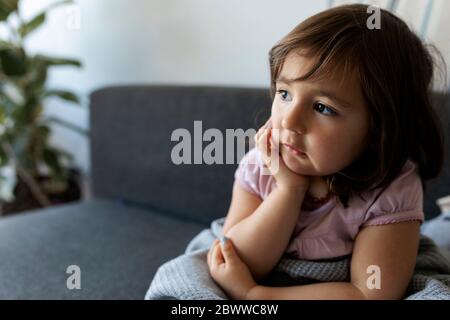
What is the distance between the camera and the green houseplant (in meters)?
1.33

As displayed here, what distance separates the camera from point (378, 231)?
1.88 ft

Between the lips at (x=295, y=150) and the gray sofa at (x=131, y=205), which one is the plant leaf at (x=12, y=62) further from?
the lips at (x=295, y=150)

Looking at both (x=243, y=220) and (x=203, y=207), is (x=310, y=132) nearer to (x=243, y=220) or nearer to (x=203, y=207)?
(x=243, y=220)

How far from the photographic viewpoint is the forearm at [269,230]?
1.96 ft

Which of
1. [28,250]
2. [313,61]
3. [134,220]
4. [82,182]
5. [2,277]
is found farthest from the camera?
[82,182]

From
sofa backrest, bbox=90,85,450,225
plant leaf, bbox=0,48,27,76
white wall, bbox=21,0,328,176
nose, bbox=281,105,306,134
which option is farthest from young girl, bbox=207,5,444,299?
plant leaf, bbox=0,48,27,76

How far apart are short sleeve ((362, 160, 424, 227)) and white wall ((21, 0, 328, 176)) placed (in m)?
0.26

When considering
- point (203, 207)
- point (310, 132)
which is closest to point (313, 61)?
point (310, 132)

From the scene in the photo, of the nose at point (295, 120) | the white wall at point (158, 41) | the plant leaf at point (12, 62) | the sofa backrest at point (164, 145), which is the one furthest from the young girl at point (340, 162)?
the plant leaf at point (12, 62)

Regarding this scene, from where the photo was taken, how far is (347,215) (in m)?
0.60

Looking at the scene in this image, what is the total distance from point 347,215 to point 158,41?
903 mm

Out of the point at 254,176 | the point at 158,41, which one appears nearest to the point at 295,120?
the point at 254,176
